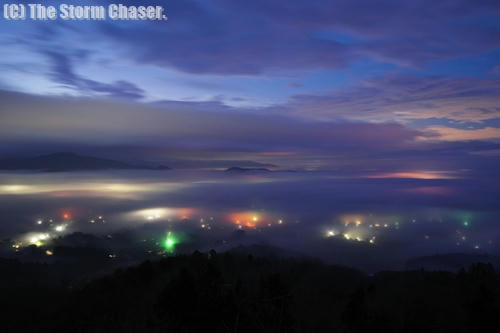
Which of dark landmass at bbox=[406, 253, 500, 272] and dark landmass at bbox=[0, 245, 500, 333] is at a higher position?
dark landmass at bbox=[0, 245, 500, 333]

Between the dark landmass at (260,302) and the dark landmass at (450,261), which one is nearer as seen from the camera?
the dark landmass at (260,302)

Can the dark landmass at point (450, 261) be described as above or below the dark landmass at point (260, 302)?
below

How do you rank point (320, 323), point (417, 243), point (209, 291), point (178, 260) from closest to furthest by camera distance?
point (209, 291)
point (320, 323)
point (178, 260)
point (417, 243)

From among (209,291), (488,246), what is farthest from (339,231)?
(209,291)

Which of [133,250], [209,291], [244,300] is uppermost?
[244,300]

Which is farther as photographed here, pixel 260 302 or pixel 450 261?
pixel 450 261

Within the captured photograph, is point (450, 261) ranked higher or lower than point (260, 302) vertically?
lower

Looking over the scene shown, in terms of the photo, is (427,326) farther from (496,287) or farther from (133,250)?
(133,250)

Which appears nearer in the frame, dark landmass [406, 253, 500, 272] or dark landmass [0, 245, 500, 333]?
dark landmass [0, 245, 500, 333]
